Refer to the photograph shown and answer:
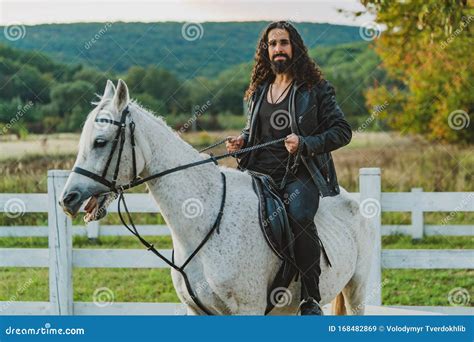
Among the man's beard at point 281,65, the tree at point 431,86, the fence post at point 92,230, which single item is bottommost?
the man's beard at point 281,65

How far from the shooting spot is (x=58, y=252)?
7375 mm

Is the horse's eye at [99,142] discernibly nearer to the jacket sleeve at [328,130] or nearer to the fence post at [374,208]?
the jacket sleeve at [328,130]

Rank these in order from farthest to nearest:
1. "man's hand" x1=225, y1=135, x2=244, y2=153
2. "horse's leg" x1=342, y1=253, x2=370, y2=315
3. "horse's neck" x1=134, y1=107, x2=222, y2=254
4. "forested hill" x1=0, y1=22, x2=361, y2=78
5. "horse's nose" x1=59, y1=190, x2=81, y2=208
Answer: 1. "forested hill" x1=0, y1=22, x2=361, y2=78
2. "horse's leg" x1=342, y1=253, x2=370, y2=315
3. "man's hand" x1=225, y1=135, x2=244, y2=153
4. "horse's neck" x1=134, y1=107, x2=222, y2=254
5. "horse's nose" x1=59, y1=190, x2=81, y2=208

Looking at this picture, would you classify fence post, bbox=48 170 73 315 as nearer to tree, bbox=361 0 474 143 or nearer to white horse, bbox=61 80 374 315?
white horse, bbox=61 80 374 315

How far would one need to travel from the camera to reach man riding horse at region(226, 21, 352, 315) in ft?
15.7

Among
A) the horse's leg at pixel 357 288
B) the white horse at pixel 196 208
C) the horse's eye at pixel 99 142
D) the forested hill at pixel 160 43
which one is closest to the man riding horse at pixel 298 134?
the white horse at pixel 196 208

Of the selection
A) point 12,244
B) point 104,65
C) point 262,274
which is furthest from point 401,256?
point 104,65

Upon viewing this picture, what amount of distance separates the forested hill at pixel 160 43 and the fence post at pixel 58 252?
2042cm

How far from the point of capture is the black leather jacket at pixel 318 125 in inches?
189

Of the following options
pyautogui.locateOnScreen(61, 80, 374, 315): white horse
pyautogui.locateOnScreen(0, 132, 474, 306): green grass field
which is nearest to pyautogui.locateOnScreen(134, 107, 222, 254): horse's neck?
pyautogui.locateOnScreen(61, 80, 374, 315): white horse

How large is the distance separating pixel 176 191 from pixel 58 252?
10.3 ft

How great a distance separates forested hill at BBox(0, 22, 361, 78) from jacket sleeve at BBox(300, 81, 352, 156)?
913 inches

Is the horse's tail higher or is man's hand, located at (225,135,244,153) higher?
man's hand, located at (225,135,244,153)

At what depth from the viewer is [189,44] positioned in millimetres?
34344
